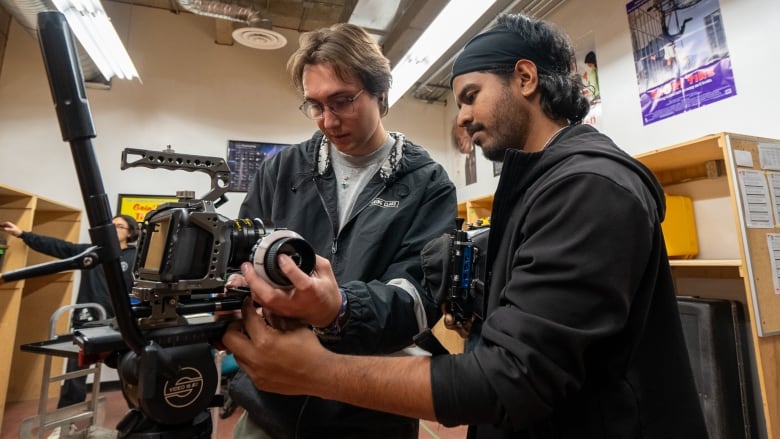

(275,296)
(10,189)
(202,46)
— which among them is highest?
(202,46)

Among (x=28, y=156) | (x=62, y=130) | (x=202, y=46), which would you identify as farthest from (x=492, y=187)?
(x=28, y=156)

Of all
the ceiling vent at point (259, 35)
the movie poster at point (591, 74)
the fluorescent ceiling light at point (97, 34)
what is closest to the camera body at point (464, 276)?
the movie poster at point (591, 74)

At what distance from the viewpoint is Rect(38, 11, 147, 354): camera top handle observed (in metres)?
0.51

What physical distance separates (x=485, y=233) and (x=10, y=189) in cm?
381

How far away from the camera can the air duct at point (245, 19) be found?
3750 millimetres

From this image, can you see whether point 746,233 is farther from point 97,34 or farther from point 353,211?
point 97,34

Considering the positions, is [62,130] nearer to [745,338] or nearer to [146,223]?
[146,223]

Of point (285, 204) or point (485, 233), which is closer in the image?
point (485, 233)

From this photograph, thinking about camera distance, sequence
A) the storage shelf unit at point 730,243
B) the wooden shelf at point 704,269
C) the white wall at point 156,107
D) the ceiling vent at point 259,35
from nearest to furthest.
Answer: the storage shelf unit at point 730,243 < the wooden shelf at point 704,269 < the ceiling vent at point 259,35 < the white wall at point 156,107

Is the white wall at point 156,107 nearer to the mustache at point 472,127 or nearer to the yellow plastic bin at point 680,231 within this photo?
the yellow plastic bin at point 680,231

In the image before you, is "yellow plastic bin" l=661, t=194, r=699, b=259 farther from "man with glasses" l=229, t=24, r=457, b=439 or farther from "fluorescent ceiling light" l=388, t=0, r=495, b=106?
"man with glasses" l=229, t=24, r=457, b=439

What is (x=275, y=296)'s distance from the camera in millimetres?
642

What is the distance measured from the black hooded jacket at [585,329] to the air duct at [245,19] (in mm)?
3750

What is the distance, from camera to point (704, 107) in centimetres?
244
